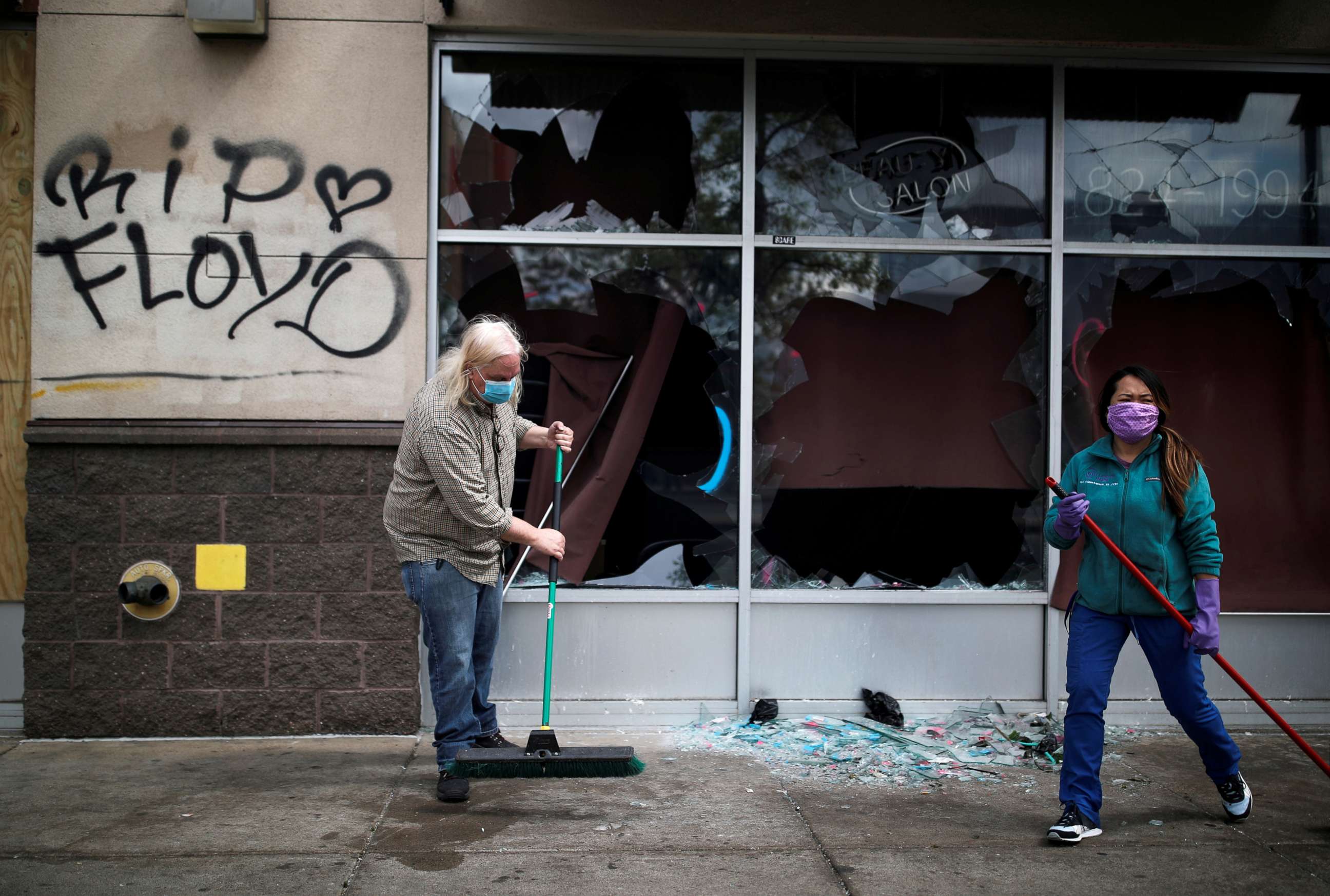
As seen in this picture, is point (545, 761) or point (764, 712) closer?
point (545, 761)

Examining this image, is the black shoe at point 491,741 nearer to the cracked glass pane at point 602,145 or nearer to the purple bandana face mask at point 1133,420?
the cracked glass pane at point 602,145

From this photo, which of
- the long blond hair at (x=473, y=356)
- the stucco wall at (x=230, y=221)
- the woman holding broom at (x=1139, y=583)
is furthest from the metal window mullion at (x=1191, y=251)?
the stucco wall at (x=230, y=221)

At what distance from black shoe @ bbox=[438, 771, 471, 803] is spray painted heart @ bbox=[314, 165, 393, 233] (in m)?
2.69

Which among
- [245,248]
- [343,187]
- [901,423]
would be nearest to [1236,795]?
[901,423]

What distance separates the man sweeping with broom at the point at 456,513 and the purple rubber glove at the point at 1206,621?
2467mm

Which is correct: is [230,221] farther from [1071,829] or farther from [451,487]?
[1071,829]

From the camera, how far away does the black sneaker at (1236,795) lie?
13.9 ft

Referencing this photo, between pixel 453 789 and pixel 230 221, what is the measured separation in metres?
2.96

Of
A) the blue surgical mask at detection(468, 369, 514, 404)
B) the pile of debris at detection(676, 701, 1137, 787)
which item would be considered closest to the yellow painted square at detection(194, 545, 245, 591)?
the blue surgical mask at detection(468, 369, 514, 404)

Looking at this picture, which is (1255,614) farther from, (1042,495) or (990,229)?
(990,229)

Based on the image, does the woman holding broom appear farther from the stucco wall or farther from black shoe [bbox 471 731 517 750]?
the stucco wall

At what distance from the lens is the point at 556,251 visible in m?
5.66

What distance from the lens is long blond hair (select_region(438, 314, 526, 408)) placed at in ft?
14.4

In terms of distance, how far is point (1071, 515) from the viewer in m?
4.07
